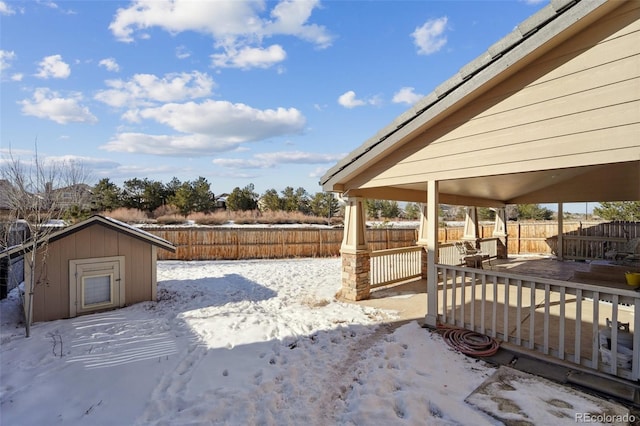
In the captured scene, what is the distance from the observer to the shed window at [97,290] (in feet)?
20.1

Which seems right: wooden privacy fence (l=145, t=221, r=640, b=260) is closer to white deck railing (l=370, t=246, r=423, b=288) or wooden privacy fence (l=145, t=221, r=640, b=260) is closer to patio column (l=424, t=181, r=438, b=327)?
white deck railing (l=370, t=246, r=423, b=288)

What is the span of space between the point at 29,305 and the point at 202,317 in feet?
9.13

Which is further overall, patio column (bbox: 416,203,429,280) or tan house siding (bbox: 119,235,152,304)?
patio column (bbox: 416,203,429,280)

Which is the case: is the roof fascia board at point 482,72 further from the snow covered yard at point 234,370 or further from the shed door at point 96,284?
the shed door at point 96,284

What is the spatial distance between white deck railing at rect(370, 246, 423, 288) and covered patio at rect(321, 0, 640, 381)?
244 cm

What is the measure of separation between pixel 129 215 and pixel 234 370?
896 inches

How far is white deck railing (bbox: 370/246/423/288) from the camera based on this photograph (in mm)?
7812

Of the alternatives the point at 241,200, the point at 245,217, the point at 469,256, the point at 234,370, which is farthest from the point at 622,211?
the point at 241,200

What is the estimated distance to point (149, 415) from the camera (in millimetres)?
2840

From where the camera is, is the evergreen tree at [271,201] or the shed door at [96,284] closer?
the shed door at [96,284]

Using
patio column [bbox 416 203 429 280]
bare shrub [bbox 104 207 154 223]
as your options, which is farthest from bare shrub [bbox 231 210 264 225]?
patio column [bbox 416 203 429 280]

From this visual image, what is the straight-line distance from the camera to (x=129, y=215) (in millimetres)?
22109

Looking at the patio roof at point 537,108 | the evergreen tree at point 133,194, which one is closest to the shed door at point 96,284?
the patio roof at point 537,108

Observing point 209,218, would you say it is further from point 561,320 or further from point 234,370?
point 561,320
